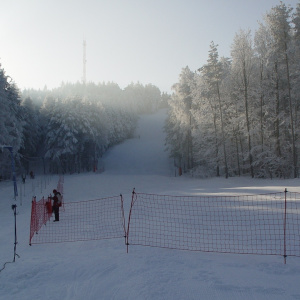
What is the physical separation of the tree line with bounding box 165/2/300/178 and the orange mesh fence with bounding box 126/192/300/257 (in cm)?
1145

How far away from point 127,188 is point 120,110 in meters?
Result: 54.8

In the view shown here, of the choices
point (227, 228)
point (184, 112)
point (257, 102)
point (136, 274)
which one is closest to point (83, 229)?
point (136, 274)

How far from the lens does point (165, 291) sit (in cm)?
494

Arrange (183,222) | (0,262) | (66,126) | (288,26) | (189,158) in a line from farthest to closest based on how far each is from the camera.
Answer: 1. (66,126)
2. (189,158)
3. (288,26)
4. (183,222)
5. (0,262)

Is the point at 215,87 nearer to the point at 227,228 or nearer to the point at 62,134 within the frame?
the point at 227,228

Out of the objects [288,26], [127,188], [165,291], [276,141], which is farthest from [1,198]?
[288,26]

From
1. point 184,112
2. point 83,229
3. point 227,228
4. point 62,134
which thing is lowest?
point 83,229

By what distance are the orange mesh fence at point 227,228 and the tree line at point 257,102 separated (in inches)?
451

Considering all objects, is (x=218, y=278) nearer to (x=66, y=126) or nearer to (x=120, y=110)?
(x=66, y=126)

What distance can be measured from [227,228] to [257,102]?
64.9 feet

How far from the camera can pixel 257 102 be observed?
25.8 metres

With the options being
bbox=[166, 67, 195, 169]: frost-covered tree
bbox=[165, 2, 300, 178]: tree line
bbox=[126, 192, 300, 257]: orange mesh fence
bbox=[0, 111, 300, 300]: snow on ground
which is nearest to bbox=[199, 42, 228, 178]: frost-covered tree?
bbox=[165, 2, 300, 178]: tree line

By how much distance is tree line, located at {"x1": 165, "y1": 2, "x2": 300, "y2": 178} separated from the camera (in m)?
21.4

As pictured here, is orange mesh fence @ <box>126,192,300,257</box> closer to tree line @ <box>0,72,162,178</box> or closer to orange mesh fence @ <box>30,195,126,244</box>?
orange mesh fence @ <box>30,195,126,244</box>
